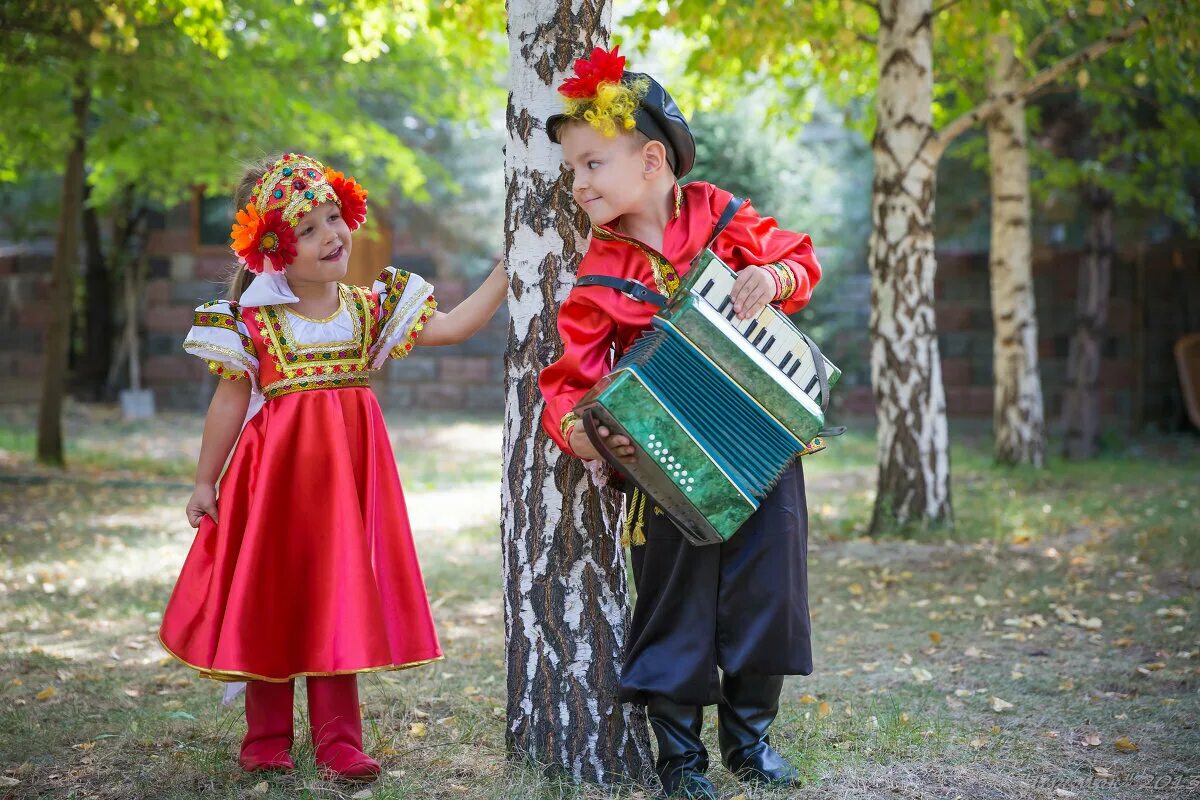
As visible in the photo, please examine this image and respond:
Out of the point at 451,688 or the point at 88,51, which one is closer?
the point at 451,688

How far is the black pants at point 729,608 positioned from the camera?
2.74m

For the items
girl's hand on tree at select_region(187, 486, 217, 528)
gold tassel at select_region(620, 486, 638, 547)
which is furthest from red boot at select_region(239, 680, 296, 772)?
gold tassel at select_region(620, 486, 638, 547)

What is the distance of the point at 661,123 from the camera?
2768mm

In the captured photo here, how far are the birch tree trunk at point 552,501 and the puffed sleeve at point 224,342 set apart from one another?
2.37 ft

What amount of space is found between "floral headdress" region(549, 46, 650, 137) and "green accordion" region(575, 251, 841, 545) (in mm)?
382

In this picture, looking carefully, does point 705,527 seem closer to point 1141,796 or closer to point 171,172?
point 1141,796

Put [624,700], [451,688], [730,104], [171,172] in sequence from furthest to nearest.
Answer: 1. [171,172]
2. [730,104]
3. [451,688]
4. [624,700]

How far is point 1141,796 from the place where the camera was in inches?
116

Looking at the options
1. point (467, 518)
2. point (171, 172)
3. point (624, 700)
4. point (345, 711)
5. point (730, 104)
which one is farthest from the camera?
point (171, 172)

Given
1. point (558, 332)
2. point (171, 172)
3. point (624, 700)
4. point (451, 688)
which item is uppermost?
point (171, 172)

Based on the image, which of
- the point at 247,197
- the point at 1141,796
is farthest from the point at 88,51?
the point at 1141,796

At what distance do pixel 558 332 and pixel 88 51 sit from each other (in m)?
6.70

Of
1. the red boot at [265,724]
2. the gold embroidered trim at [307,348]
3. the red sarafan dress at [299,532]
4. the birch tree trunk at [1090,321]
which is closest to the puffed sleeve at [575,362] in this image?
the red sarafan dress at [299,532]

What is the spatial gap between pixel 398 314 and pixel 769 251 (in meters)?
1.06
